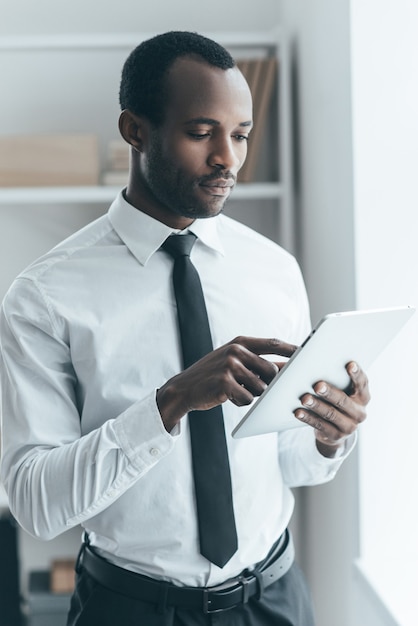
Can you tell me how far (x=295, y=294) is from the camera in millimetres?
1349

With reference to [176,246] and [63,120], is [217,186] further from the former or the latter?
[63,120]

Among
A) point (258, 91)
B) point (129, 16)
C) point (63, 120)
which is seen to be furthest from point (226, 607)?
point (129, 16)

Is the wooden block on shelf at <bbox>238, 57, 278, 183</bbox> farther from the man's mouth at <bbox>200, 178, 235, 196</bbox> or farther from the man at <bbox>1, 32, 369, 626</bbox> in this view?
the man's mouth at <bbox>200, 178, 235, 196</bbox>

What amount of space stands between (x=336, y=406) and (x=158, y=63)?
52cm

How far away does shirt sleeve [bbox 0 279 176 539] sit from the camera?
41.7 inches

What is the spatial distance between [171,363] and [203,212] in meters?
0.22

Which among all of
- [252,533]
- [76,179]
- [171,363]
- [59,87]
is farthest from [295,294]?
[59,87]

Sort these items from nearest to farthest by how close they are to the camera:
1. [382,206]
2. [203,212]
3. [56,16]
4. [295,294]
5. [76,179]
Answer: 1. [203,212]
2. [295,294]
3. [382,206]
4. [76,179]
5. [56,16]

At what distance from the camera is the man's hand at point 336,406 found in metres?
0.98

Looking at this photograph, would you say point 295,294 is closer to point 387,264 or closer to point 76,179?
point 387,264

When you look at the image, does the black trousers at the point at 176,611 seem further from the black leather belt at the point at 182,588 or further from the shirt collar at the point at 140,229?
the shirt collar at the point at 140,229

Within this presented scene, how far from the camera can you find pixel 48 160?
2109 mm

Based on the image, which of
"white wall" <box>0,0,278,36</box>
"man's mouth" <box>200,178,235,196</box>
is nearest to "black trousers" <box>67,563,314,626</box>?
"man's mouth" <box>200,178,235,196</box>

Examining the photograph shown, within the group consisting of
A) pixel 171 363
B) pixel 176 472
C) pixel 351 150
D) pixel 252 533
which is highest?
pixel 351 150
